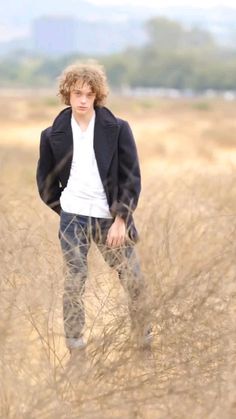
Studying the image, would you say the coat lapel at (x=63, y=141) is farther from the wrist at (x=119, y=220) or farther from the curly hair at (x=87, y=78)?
the wrist at (x=119, y=220)

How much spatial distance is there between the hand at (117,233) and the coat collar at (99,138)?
21 cm

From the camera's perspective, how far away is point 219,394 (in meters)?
3.41

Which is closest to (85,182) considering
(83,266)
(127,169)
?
(127,169)

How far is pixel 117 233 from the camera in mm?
4344

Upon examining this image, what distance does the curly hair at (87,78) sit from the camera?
4.35m

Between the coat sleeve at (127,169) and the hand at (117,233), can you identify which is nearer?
the hand at (117,233)

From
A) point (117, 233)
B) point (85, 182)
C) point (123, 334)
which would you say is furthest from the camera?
point (85, 182)

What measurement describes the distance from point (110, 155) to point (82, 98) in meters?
0.28

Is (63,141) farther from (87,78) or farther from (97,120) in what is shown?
(87,78)

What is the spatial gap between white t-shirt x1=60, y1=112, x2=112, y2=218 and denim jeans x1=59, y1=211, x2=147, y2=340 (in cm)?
4

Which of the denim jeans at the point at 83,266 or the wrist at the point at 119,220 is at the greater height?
the wrist at the point at 119,220

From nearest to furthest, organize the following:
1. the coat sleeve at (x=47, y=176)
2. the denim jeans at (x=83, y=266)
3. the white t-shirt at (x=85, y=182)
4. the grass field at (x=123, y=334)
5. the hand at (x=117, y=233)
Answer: the grass field at (x=123, y=334) < the denim jeans at (x=83, y=266) < the hand at (x=117, y=233) < the white t-shirt at (x=85, y=182) < the coat sleeve at (x=47, y=176)

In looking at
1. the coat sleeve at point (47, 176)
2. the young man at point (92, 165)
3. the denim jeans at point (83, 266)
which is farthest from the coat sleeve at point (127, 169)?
the coat sleeve at point (47, 176)

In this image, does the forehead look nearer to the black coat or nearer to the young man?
the young man
